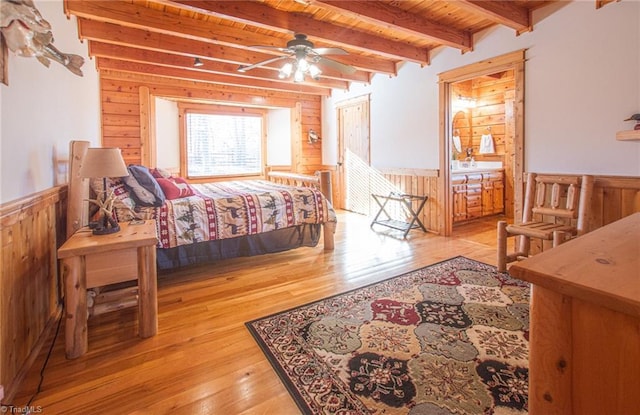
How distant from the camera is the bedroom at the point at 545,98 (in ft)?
5.85

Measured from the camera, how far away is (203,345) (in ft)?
6.22

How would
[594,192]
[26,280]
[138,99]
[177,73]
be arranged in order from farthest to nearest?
[138,99] < [177,73] < [594,192] < [26,280]

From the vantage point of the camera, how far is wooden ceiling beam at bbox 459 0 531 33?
2.85 meters

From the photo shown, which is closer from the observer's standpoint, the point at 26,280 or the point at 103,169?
the point at 26,280

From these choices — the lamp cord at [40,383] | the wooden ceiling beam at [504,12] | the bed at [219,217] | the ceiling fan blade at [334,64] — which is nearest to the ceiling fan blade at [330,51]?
the ceiling fan blade at [334,64]

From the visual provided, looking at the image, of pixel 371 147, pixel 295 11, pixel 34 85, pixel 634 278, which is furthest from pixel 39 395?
pixel 371 147

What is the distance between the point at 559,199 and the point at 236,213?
3058 mm

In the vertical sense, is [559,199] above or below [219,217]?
above

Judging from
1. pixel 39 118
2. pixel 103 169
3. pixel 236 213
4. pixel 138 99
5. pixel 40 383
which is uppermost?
pixel 138 99

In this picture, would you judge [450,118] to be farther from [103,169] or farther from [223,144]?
[223,144]

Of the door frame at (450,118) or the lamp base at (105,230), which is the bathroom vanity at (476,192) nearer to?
the door frame at (450,118)

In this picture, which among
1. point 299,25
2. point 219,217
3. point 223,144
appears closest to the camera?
point 219,217

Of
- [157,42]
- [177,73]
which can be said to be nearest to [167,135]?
[177,73]

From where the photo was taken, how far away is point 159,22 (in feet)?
10.6
